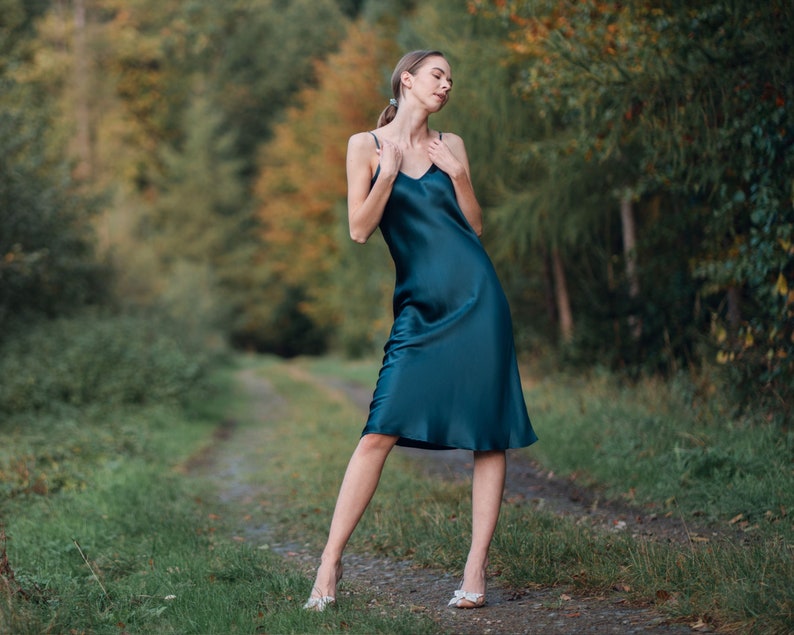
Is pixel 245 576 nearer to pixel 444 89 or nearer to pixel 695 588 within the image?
pixel 695 588

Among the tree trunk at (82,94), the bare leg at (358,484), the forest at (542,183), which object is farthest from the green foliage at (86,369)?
the tree trunk at (82,94)

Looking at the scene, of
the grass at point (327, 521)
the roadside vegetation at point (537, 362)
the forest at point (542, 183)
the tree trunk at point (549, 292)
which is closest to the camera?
the grass at point (327, 521)

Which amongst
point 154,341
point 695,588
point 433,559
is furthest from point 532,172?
point 695,588

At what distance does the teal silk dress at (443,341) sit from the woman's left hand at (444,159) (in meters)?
0.04

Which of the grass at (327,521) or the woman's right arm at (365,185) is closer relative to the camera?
the grass at (327,521)

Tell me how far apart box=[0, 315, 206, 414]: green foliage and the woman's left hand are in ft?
30.4

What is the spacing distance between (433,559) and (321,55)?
42371 millimetres

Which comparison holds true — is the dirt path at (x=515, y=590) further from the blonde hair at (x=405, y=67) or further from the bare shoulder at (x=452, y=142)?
the blonde hair at (x=405, y=67)

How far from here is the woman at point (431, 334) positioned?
364 centimetres

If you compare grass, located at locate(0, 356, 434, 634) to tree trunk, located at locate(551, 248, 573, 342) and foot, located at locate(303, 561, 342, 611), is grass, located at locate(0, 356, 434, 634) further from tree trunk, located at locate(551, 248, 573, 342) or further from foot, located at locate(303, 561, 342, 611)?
tree trunk, located at locate(551, 248, 573, 342)

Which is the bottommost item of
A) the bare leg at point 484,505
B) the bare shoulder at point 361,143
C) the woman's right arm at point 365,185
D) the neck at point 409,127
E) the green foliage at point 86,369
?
the green foliage at point 86,369

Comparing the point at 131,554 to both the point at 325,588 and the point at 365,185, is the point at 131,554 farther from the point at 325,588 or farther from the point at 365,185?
the point at 365,185

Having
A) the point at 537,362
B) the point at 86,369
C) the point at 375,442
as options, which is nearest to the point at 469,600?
the point at 375,442

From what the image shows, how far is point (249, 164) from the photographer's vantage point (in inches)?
1764
